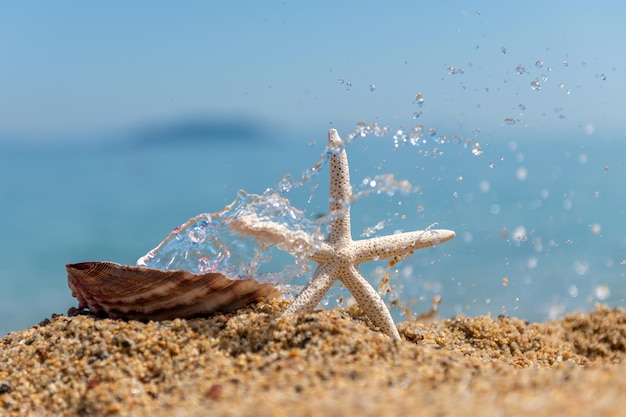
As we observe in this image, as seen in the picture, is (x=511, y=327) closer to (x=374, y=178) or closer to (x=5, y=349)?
(x=374, y=178)

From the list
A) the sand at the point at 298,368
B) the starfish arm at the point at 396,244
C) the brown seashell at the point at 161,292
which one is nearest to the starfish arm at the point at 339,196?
the starfish arm at the point at 396,244

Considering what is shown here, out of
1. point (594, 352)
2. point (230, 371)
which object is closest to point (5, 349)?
point (230, 371)

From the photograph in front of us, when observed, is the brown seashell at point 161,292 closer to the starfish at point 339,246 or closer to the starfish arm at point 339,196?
the starfish at point 339,246

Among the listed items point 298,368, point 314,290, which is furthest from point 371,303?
point 298,368

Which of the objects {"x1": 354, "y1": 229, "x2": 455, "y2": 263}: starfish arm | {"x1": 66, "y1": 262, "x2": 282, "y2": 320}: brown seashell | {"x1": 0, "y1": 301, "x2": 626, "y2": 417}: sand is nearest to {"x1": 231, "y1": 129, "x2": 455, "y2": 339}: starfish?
{"x1": 354, "y1": 229, "x2": 455, "y2": 263}: starfish arm

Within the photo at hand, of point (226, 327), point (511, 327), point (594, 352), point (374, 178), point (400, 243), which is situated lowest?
point (594, 352)

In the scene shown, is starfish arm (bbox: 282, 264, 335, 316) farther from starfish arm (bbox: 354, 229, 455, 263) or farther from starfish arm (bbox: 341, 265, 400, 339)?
starfish arm (bbox: 354, 229, 455, 263)
